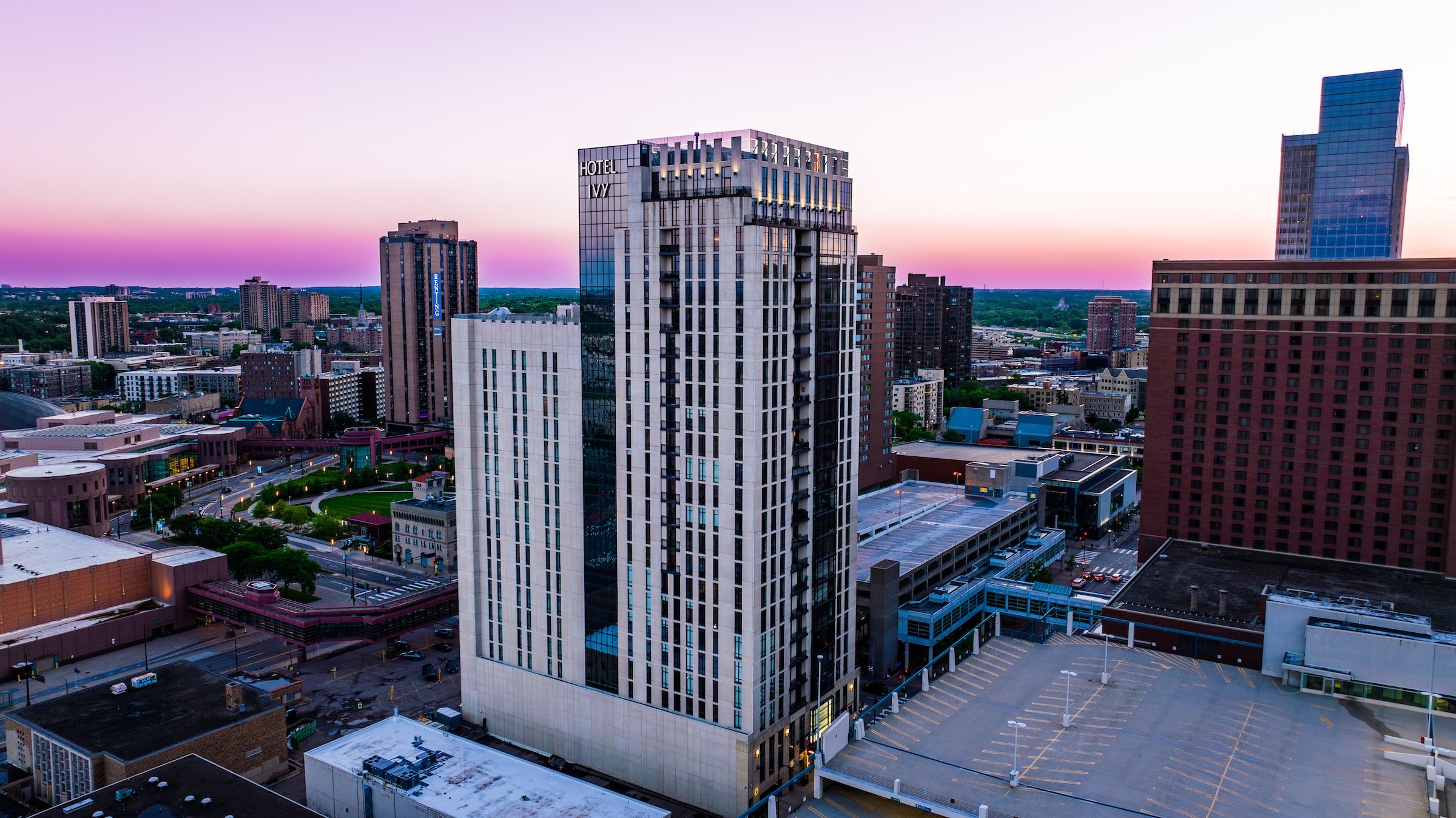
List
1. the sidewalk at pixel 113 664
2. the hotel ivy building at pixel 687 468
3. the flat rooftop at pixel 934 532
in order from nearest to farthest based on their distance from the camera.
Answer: the hotel ivy building at pixel 687 468 < the sidewalk at pixel 113 664 < the flat rooftop at pixel 934 532

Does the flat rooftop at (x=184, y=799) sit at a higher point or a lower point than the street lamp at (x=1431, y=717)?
lower

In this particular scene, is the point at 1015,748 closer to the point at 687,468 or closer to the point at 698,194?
the point at 687,468

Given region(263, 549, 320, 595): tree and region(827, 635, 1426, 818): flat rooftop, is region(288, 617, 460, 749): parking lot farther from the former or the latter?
region(827, 635, 1426, 818): flat rooftop

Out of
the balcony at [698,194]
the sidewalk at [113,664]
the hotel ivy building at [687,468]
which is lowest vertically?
the sidewalk at [113,664]

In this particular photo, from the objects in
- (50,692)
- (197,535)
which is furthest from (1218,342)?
(197,535)

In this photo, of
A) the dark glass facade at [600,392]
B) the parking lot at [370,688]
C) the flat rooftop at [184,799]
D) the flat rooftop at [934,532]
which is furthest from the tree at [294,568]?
the flat rooftop at [934,532]

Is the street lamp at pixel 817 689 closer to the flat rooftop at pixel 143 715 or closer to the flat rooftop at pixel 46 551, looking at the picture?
the flat rooftop at pixel 143 715

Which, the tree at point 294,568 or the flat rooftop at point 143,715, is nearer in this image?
the flat rooftop at point 143,715
